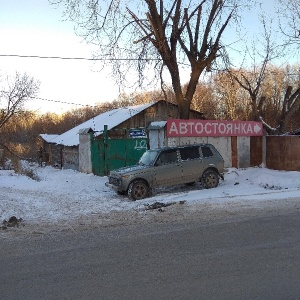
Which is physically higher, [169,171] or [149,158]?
[149,158]

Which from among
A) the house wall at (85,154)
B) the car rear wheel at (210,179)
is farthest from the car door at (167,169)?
the house wall at (85,154)

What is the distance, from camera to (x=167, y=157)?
14008 millimetres

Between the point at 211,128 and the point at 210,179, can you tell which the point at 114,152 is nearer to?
the point at 211,128

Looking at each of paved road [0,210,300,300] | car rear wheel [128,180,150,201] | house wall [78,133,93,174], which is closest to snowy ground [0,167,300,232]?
car rear wheel [128,180,150,201]

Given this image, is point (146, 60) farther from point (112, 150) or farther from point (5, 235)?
point (5, 235)

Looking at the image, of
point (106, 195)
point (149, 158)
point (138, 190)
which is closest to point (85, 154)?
point (106, 195)

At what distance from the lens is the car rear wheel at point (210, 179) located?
1453 cm

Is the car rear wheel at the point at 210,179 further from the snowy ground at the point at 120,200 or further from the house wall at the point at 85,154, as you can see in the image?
the house wall at the point at 85,154

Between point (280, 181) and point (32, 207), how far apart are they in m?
9.22

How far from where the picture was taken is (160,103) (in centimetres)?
3241

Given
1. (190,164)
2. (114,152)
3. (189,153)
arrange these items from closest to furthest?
1. (190,164)
2. (189,153)
3. (114,152)

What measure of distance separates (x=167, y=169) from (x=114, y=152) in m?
6.13

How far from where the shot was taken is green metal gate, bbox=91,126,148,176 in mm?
19453

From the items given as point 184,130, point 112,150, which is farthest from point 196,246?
point 112,150
